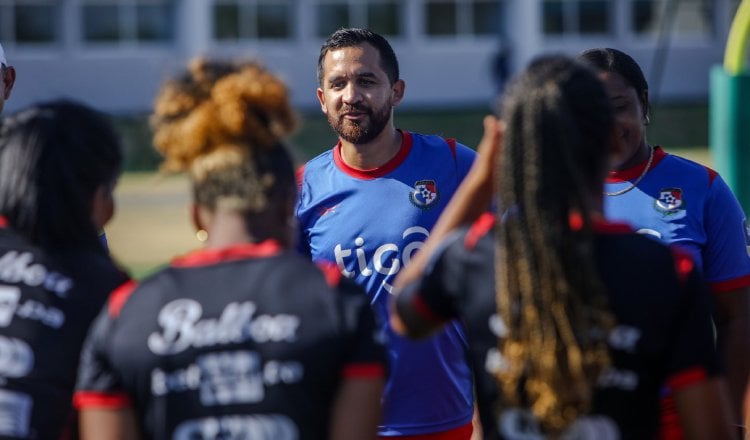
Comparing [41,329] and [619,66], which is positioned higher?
[619,66]

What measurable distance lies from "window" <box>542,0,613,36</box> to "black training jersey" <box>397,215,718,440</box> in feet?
135

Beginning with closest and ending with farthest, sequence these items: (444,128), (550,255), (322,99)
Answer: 1. (550,255)
2. (322,99)
3. (444,128)

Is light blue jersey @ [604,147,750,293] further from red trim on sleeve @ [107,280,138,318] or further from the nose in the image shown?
red trim on sleeve @ [107,280,138,318]

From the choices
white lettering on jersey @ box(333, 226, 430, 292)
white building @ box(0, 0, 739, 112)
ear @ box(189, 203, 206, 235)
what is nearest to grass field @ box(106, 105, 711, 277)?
ear @ box(189, 203, 206, 235)

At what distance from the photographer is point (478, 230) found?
3.12 metres

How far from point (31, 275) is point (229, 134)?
659 millimetres

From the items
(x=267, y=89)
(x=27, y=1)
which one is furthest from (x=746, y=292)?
(x=27, y=1)

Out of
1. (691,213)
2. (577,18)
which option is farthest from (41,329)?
(577,18)

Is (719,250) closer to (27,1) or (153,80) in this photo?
(153,80)

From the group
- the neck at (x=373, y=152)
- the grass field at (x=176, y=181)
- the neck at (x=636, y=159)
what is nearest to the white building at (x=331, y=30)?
the grass field at (x=176, y=181)

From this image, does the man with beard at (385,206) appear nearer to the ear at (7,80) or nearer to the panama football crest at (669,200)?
the panama football crest at (669,200)

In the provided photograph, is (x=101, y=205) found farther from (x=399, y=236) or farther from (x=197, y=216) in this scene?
(x=399, y=236)

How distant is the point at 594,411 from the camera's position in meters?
3.04

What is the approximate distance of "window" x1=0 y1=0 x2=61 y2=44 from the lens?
40.0 metres
